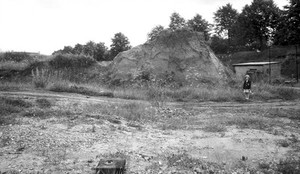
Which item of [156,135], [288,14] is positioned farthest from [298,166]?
[288,14]

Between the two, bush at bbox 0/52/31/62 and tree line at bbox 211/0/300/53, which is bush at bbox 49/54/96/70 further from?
tree line at bbox 211/0/300/53

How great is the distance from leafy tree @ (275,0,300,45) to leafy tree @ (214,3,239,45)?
74.3 feet

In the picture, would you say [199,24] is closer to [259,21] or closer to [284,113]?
[259,21]

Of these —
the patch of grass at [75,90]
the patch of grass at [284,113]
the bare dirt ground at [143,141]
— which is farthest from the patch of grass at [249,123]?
the patch of grass at [75,90]

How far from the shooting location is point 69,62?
20219 millimetres

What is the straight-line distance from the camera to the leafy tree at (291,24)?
2825cm

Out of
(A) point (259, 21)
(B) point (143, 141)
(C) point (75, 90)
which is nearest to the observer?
(B) point (143, 141)

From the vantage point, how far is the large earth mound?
17281mm

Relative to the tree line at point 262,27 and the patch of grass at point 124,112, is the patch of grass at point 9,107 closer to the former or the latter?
the patch of grass at point 124,112

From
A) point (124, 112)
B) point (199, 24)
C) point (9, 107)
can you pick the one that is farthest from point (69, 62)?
point (199, 24)

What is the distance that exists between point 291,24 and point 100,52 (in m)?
30.3

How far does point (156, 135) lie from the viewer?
623 centimetres

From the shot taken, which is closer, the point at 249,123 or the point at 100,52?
the point at 249,123

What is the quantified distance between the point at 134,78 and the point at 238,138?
1170cm
